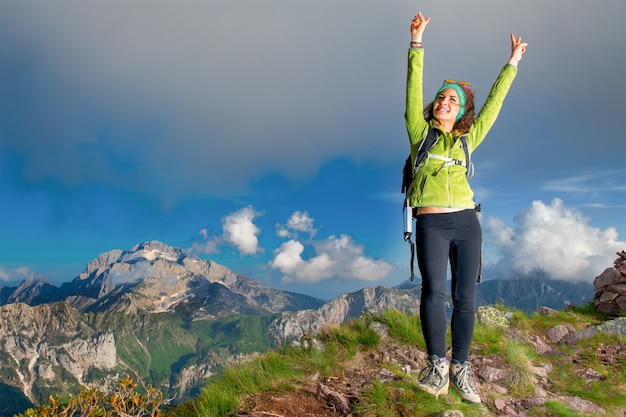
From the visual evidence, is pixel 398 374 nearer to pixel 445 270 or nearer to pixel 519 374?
pixel 445 270

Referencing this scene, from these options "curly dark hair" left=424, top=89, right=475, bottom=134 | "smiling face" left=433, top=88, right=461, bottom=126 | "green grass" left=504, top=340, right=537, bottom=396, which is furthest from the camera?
"green grass" left=504, top=340, right=537, bottom=396

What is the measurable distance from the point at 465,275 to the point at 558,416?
3.18 metres

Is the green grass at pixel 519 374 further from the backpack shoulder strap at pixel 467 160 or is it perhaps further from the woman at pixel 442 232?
the backpack shoulder strap at pixel 467 160

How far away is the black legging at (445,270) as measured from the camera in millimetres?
6004

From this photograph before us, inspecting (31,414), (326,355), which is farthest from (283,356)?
(31,414)

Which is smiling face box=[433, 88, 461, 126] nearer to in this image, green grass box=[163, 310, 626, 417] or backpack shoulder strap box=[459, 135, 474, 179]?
backpack shoulder strap box=[459, 135, 474, 179]

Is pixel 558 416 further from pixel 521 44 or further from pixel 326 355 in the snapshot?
pixel 521 44

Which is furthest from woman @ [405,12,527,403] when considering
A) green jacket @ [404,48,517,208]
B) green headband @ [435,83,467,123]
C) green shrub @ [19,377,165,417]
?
green shrub @ [19,377,165,417]

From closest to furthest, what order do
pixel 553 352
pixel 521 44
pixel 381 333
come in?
pixel 521 44
pixel 381 333
pixel 553 352

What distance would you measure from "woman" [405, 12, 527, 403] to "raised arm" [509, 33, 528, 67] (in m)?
1.44

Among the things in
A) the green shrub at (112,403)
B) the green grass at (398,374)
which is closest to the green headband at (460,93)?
the green grass at (398,374)

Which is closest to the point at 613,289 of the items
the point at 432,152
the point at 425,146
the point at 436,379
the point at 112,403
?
the point at 436,379

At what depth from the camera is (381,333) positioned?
9750 millimetres

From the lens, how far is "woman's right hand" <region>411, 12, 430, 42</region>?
6402 millimetres
